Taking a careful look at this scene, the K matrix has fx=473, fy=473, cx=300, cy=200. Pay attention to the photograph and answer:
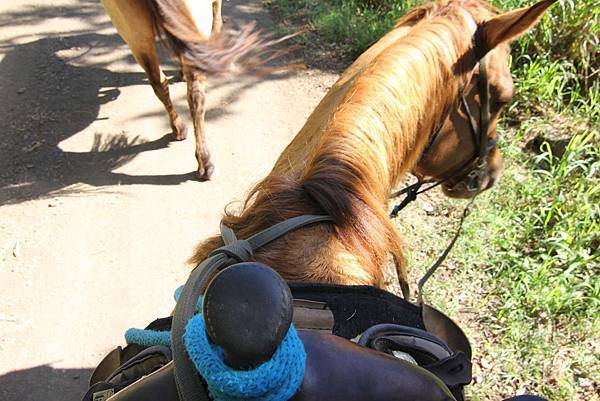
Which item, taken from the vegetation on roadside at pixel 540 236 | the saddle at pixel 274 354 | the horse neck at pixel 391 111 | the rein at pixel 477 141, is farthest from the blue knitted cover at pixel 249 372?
the vegetation on roadside at pixel 540 236

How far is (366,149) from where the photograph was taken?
1568 mm

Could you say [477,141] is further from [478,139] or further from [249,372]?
[249,372]

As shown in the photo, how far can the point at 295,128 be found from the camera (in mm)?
4648

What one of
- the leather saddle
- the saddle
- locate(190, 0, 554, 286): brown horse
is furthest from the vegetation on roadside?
the saddle

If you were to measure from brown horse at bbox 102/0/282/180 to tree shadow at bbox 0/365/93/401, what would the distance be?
73.0 inches

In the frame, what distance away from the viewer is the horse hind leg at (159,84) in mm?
3762

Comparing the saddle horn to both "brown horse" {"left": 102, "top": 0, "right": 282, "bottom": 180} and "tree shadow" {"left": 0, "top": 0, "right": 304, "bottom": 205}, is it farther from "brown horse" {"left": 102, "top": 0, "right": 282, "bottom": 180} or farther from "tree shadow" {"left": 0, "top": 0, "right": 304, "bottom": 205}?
"tree shadow" {"left": 0, "top": 0, "right": 304, "bottom": 205}

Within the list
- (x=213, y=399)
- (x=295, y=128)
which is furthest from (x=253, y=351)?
(x=295, y=128)

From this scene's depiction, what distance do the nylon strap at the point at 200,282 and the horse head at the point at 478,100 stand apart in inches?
36.7

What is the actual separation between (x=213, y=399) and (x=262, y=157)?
3673 millimetres

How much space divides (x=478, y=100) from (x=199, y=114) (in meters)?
2.48

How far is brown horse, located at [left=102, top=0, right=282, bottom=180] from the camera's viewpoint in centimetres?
321

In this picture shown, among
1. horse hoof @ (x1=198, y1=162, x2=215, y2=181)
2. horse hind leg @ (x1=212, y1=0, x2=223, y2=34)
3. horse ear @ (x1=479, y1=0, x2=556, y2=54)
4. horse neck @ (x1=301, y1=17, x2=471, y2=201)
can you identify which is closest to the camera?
horse neck @ (x1=301, y1=17, x2=471, y2=201)

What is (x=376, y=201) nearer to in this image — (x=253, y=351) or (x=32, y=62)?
(x=253, y=351)
